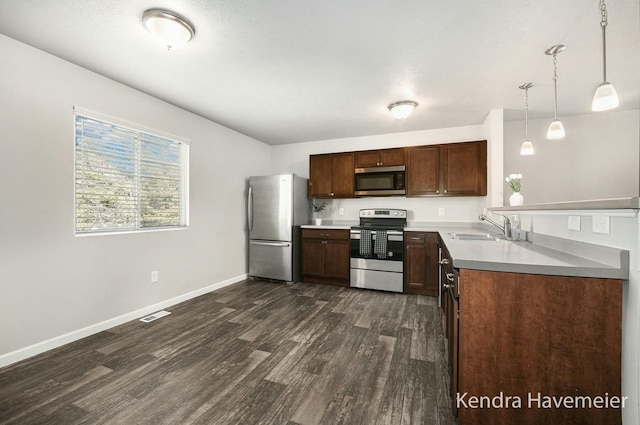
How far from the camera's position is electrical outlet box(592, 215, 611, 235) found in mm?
1183

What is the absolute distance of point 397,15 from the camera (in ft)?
5.82

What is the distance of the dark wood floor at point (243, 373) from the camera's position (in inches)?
61.2

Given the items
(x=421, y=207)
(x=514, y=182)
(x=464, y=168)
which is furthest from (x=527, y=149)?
(x=421, y=207)

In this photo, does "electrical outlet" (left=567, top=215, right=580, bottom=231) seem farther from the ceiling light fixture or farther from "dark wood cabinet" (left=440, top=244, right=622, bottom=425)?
the ceiling light fixture

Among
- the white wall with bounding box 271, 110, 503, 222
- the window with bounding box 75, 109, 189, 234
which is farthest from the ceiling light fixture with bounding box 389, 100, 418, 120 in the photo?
the window with bounding box 75, 109, 189, 234

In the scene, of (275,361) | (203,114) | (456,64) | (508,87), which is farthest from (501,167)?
(203,114)

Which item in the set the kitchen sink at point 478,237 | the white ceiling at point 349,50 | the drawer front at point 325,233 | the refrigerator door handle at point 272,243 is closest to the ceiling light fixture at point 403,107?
the white ceiling at point 349,50

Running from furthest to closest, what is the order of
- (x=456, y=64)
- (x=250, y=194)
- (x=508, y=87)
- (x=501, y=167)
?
(x=250, y=194) < (x=501, y=167) < (x=508, y=87) < (x=456, y=64)

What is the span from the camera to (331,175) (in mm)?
4672

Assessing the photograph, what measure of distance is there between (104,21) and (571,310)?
315cm

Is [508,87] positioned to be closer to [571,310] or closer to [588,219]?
[588,219]

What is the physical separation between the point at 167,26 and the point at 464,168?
3.82m

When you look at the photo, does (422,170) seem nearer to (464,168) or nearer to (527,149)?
(464,168)

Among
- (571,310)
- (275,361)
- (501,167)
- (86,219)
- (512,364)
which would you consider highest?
(501,167)
